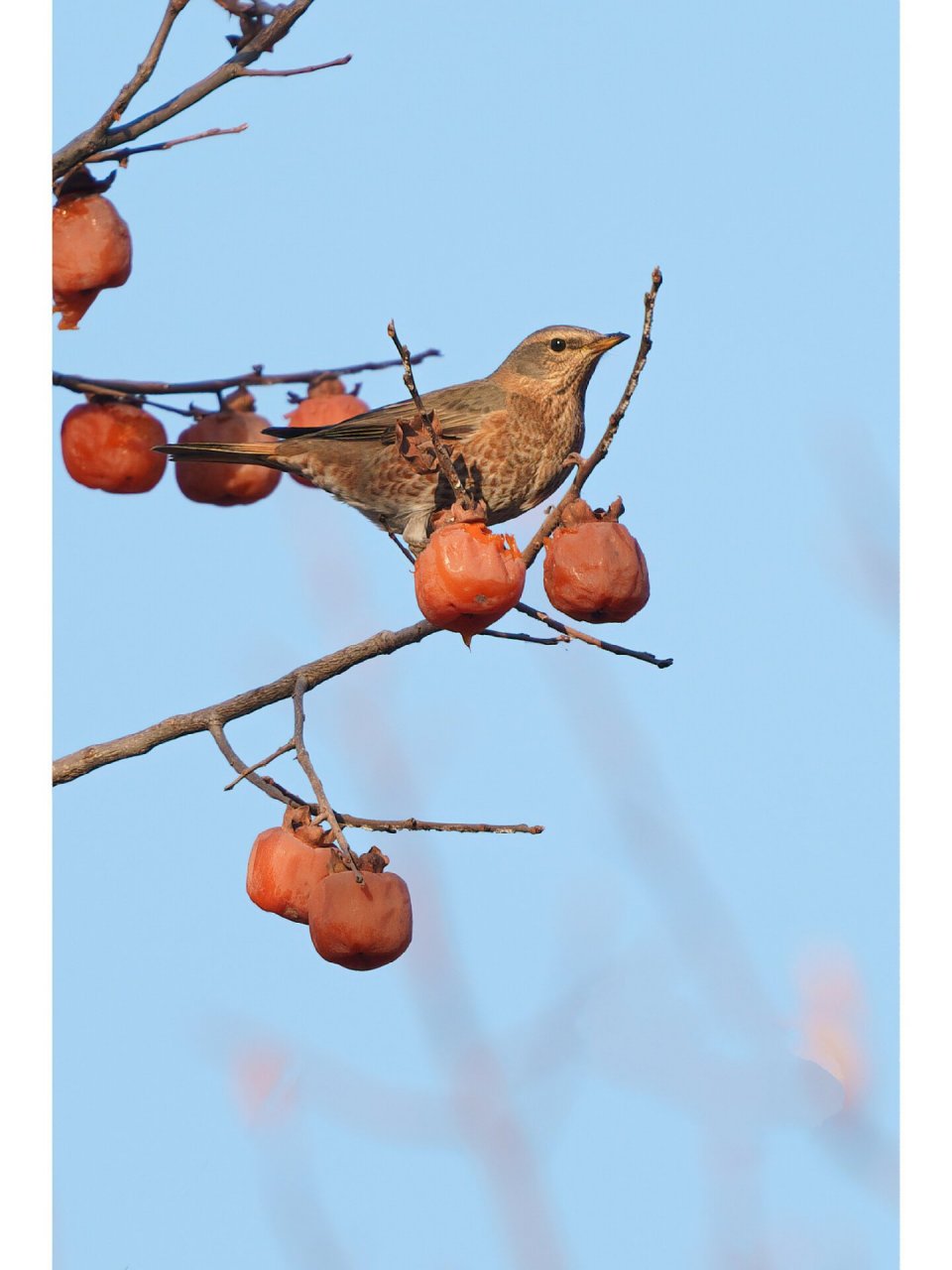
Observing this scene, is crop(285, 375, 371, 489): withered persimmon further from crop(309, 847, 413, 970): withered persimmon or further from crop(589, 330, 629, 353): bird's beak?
crop(309, 847, 413, 970): withered persimmon

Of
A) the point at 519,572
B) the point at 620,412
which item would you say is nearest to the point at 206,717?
the point at 519,572

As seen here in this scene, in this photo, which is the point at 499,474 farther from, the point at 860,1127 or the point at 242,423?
the point at 860,1127

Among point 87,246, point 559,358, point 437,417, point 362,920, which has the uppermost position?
point 87,246

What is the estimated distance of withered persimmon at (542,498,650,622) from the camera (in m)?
3.08

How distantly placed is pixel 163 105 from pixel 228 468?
56.9 inches

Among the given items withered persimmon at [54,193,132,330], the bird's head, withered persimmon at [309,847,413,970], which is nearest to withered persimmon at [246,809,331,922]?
withered persimmon at [309,847,413,970]

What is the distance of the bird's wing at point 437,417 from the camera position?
4.62 meters

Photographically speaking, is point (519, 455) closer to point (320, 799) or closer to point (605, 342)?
point (605, 342)

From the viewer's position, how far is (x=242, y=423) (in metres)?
4.37

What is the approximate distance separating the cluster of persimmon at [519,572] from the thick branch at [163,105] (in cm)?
95

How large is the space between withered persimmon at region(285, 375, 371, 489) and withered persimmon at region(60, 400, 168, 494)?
2.11 feet

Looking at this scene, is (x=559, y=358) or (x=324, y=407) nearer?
(x=324, y=407)

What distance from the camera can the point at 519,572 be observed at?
3041 mm

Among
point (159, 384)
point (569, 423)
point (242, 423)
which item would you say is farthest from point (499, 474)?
point (159, 384)
